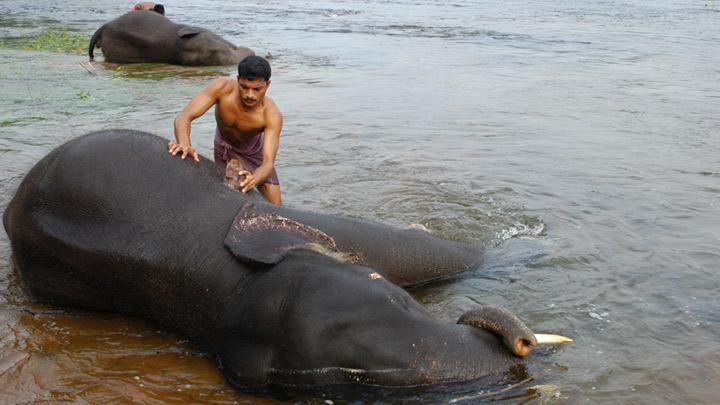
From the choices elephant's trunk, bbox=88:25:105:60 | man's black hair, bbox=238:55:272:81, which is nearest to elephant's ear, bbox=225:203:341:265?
man's black hair, bbox=238:55:272:81

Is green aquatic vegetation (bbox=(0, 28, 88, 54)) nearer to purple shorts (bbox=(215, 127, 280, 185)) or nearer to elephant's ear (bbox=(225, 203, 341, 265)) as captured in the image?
purple shorts (bbox=(215, 127, 280, 185))

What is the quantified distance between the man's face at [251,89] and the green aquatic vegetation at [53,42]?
10.8 m

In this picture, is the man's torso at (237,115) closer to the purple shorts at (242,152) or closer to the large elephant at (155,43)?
the purple shorts at (242,152)

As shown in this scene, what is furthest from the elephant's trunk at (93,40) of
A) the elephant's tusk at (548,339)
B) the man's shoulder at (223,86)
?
the elephant's tusk at (548,339)

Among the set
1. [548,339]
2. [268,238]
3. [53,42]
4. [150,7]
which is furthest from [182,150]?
[53,42]

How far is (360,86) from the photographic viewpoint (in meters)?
12.7

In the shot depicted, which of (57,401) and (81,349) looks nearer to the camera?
(57,401)

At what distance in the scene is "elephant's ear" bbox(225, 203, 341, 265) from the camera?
14.4 ft

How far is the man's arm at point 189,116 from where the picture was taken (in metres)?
5.07

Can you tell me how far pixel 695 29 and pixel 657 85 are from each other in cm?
916

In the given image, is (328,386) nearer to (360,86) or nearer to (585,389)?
(585,389)

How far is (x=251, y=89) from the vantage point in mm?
6266

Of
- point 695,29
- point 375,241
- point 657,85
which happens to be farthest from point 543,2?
point 375,241

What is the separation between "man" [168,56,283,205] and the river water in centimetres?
51
